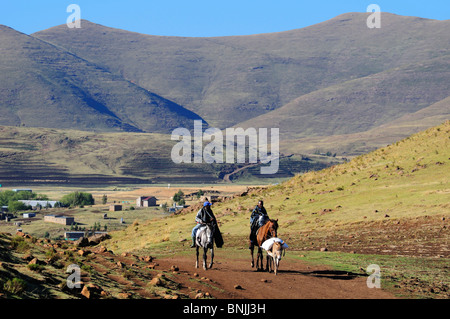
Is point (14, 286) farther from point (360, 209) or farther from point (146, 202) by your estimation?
point (146, 202)

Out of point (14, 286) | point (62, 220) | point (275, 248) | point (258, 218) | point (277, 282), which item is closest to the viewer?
point (14, 286)

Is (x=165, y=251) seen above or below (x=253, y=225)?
below

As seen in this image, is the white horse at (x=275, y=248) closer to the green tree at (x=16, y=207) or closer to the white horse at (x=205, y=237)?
the white horse at (x=205, y=237)

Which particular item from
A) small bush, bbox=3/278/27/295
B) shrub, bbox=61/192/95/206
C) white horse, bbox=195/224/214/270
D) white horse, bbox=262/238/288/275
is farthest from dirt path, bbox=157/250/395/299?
shrub, bbox=61/192/95/206

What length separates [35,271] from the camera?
57.5 feet

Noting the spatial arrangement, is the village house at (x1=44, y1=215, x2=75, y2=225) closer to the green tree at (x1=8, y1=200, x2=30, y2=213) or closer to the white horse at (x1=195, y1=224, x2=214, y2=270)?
the green tree at (x1=8, y1=200, x2=30, y2=213)

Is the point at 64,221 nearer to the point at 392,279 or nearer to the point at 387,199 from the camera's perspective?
the point at 387,199

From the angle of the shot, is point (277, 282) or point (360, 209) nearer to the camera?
point (277, 282)

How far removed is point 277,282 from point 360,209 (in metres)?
24.6

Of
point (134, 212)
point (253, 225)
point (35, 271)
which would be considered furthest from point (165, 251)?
point (134, 212)

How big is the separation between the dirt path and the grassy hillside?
799cm

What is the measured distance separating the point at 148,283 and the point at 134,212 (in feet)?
454

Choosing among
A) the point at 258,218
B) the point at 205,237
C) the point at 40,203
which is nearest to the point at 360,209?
the point at 258,218

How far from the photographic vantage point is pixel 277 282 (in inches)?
831
